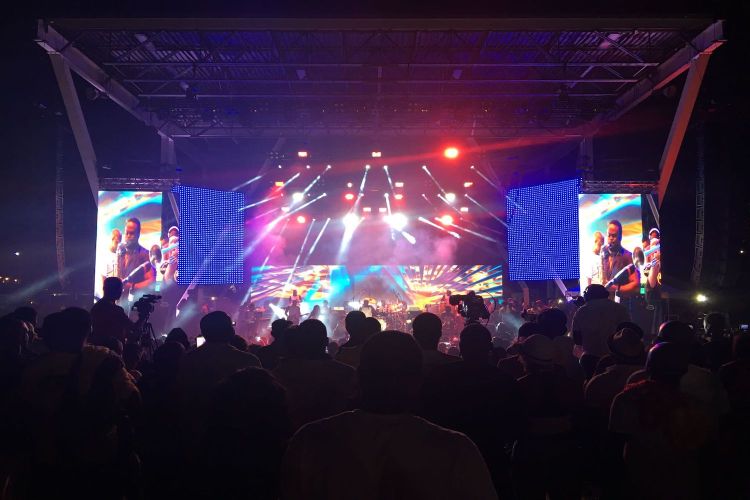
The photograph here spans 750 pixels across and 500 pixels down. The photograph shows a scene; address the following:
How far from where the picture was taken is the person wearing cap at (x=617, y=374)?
402 centimetres

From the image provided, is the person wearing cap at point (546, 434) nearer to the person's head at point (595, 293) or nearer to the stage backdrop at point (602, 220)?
the person's head at point (595, 293)

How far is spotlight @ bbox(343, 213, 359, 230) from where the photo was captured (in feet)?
69.9

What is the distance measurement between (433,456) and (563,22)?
1126 cm

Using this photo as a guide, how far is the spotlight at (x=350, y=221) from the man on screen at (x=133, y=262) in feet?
23.7

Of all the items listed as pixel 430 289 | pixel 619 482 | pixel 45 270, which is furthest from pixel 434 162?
pixel 619 482

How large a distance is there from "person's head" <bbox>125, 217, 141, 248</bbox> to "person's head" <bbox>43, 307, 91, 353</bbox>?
43.5 feet

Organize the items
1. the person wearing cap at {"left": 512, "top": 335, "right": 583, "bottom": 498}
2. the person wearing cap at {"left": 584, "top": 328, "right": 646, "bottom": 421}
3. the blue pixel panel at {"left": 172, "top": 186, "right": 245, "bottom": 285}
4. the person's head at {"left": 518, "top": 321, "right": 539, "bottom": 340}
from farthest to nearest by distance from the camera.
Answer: the blue pixel panel at {"left": 172, "top": 186, "right": 245, "bottom": 285} < the person's head at {"left": 518, "top": 321, "right": 539, "bottom": 340} < the person wearing cap at {"left": 584, "top": 328, "right": 646, "bottom": 421} < the person wearing cap at {"left": 512, "top": 335, "right": 583, "bottom": 498}

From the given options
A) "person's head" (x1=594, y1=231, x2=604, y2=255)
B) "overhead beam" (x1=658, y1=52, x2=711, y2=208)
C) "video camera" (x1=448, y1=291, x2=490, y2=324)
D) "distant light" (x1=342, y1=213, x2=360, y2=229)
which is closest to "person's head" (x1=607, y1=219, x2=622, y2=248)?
"person's head" (x1=594, y1=231, x2=604, y2=255)

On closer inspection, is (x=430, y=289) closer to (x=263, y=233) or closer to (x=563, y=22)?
(x=263, y=233)

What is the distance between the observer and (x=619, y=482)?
3.14 metres

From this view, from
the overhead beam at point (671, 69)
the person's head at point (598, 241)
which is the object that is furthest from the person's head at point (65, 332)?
the person's head at point (598, 241)

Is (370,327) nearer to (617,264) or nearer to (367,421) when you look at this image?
(367,421)

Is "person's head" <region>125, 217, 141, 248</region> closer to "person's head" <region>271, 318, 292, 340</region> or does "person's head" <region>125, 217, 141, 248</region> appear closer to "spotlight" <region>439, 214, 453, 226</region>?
"spotlight" <region>439, 214, 453, 226</region>

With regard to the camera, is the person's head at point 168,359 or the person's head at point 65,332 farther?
the person's head at point 168,359
